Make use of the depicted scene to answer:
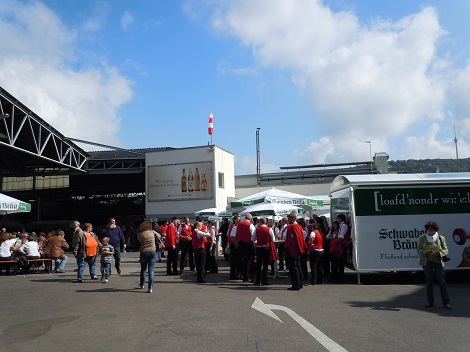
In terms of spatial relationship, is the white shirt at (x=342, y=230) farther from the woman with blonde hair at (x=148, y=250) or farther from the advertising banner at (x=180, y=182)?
the advertising banner at (x=180, y=182)

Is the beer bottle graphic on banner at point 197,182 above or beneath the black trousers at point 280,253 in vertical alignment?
above

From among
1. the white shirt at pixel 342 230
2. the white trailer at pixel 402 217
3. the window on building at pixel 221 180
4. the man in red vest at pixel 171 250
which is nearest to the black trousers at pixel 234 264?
the man in red vest at pixel 171 250

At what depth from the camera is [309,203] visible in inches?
666

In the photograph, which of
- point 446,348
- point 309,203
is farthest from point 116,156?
point 446,348

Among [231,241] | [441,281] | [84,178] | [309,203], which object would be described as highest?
[84,178]

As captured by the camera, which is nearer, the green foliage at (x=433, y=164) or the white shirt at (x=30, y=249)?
the white shirt at (x=30, y=249)

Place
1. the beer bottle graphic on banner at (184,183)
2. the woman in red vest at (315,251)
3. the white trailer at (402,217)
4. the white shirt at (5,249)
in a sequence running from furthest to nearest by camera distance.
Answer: the beer bottle graphic on banner at (184,183) → the white shirt at (5,249) → the white trailer at (402,217) → the woman in red vest at (315,251)

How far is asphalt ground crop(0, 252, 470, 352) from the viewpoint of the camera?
5.88m

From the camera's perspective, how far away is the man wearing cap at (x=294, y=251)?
34.0 ft

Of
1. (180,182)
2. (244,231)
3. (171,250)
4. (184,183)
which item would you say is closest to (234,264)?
(244,231)

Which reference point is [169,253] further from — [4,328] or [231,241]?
[4,328]

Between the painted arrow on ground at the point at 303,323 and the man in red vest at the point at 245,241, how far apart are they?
2.66 metres

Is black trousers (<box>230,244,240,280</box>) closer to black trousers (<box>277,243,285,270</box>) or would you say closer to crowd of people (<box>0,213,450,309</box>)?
crowd of people (<box>0,213,450,309</box>)

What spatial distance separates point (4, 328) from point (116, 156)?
2957 centimetres
